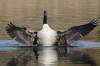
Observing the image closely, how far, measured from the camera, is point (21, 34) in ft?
68.8

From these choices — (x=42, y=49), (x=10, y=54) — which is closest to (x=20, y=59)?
(x=10, y=54)

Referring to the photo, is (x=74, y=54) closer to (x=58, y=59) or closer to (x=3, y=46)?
(x=58, y=59)

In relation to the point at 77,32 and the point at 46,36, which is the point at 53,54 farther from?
the point at 77,32

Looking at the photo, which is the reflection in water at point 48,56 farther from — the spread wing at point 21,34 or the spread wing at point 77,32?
the spread wing at point 77,32

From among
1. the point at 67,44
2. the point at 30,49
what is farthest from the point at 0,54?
the point at 67,44

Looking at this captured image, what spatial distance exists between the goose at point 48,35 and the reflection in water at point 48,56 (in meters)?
0.43

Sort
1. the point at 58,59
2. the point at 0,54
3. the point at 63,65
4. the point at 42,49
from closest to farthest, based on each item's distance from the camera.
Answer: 1. the point at 63,65
2. the point at 58,59
3. the point at 0,54
4. the point at 42,49

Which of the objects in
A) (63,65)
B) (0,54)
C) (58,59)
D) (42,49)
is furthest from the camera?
(42,49)

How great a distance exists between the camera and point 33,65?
635 inches

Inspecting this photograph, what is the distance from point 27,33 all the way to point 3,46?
0.99 metres

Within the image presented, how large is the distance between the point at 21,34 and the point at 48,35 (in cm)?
108

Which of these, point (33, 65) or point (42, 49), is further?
point (42, 49)

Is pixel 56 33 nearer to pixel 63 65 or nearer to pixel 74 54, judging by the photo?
pixel 74 54

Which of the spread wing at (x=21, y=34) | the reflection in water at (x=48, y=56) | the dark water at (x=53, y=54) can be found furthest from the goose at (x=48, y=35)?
the reflection in water at (x=48, y=56)
